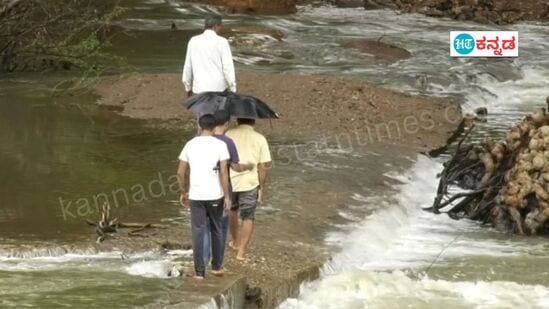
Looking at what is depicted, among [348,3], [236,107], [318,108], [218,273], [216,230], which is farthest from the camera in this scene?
[348,3]

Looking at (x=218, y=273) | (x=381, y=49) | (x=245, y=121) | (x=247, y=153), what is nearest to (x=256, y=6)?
(x=381, y=49)

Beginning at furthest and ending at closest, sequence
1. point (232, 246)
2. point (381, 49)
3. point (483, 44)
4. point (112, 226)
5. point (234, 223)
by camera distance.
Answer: point (483, 44) → point (381, 49) → point (112, 226) → point (232, 246) → point (234, 223)

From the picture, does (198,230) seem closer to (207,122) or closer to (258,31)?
(207,122)

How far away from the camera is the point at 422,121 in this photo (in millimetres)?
19062

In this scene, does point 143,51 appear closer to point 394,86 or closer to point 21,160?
point 394,86

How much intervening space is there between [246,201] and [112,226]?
2.08 meters

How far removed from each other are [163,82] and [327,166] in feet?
20.9

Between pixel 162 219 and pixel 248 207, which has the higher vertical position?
pixel 248 207

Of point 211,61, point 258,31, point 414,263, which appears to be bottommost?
point 414,263

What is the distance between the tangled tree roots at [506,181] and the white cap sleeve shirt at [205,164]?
537 cm

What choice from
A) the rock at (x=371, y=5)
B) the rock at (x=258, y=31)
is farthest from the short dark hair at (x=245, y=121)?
the rock at (x=371, y=5)

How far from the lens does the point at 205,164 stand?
342 inches

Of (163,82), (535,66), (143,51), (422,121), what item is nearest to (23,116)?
(163,82)

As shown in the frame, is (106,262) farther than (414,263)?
No
